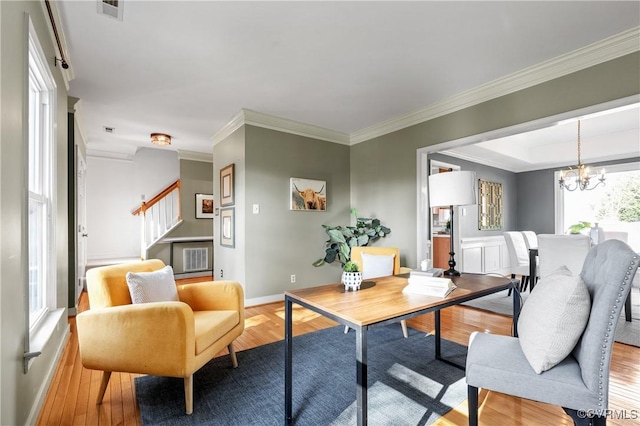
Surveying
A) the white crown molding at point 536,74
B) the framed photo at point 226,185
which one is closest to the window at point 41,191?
the framed photo at point 226,185

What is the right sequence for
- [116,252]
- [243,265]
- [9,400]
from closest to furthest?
[9,400] < [243,265] < [116,252]

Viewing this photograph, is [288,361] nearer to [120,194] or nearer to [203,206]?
[203,206]

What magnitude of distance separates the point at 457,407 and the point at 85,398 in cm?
225

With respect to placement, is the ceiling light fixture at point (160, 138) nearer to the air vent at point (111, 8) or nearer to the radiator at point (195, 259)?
the radiator at point (195, 259)

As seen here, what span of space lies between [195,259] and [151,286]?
13.9ft

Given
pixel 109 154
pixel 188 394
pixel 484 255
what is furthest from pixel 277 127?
pixel 484 255

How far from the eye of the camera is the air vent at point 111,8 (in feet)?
Result: 6.38

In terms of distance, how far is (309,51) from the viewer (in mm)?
2502

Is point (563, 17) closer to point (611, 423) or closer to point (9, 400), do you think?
point (611, 423)

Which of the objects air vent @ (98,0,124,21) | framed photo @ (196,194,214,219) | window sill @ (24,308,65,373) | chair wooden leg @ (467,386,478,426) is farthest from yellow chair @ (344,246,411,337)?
framed photo @ (196,194,214,219)

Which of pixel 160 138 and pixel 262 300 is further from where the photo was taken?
pixel 160 138

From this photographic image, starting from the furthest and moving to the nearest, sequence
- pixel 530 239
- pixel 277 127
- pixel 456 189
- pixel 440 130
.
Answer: pixel 530 239, pixel 277 127, pixel 440 130, pixel 456 189

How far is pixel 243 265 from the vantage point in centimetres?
385

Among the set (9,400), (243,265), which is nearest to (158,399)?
(9,400)
